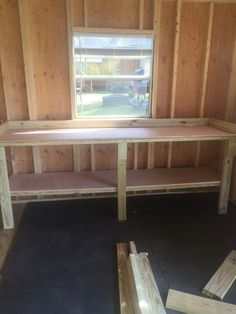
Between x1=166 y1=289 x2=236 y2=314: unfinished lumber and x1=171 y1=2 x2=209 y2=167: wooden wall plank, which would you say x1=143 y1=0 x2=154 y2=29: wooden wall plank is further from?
x1=166 y1=289 x2=236 y2=314: unfinished lumber

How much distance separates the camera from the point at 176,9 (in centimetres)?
282

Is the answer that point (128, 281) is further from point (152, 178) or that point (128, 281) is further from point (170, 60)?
point (170, 60)

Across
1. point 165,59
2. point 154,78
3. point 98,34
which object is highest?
point 98,34

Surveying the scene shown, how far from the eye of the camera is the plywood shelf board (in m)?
2.42

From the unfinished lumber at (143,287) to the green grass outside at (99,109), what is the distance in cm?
173

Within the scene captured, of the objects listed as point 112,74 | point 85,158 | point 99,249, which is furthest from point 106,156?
point 99,249

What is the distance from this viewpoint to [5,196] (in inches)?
101

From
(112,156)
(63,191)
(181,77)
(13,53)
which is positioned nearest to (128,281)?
(63,191)

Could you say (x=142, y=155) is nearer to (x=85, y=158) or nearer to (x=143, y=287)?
(x=85, y=158)

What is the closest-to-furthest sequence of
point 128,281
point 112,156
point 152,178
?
point 128,281 → point 152,178 → point 112,156

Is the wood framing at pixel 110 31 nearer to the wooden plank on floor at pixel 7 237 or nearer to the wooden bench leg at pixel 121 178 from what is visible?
the wooden bench leg at pixel 121 178

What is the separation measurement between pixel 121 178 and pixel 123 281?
1.04 metres

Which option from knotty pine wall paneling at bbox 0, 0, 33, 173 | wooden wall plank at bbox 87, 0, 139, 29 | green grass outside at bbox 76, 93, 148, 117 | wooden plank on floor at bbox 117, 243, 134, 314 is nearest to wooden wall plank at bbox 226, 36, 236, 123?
green grass outside at bbox 76, 93, 148, 117

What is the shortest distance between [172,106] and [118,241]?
177cm
